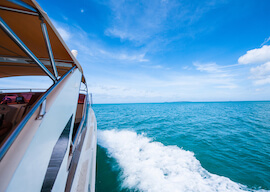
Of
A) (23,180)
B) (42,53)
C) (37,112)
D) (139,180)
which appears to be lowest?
(139,180)

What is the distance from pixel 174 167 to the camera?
185 inches

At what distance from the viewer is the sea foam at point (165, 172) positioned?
3.73 meters

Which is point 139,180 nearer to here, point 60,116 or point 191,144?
point 60,116

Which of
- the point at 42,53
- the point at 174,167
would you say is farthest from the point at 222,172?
the point at 42,53

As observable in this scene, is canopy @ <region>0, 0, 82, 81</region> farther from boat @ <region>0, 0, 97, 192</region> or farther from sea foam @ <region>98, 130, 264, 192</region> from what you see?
sea foam @ <region>98, 130, 264, 192</region>

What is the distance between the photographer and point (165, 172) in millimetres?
4406

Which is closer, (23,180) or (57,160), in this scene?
(23,180)

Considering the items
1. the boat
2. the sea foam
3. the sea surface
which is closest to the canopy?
the boat

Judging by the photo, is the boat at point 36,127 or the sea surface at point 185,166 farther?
the sea surface at point 185,166

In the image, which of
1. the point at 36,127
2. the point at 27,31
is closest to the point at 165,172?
the point at 36,127

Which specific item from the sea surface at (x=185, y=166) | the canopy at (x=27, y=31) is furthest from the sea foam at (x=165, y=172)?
the canopy at (x=27, y=31)

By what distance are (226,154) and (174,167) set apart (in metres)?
3.79

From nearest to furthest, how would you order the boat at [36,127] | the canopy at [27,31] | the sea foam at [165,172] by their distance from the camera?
the boat at [36,127]
the canopy at [27,31]
the sea foam at [165,172]

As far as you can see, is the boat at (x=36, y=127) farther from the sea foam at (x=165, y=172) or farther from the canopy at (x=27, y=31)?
the sea foam at (x=165, y=172)
